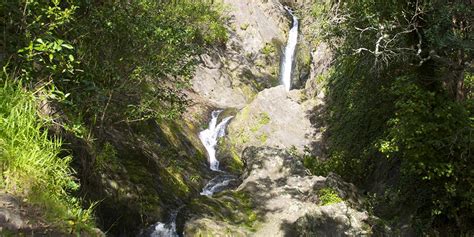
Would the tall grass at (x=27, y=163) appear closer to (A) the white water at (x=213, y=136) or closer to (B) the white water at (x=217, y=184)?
(B) the white water at (x=217, y=184)

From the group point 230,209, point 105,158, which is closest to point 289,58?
point 230,209

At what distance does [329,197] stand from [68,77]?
22.5 ft

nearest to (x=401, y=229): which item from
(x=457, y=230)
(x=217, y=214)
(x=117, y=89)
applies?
(x=457, y=230)

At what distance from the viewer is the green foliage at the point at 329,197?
959cm

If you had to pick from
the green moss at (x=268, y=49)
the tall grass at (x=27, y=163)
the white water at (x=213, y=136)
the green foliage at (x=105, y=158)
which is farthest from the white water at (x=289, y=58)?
the tall grass at (x=27, y=163)

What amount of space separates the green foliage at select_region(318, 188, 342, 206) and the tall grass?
21.8 ft

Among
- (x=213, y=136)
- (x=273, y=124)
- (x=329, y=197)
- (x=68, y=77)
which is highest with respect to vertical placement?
(x=68, y=77)

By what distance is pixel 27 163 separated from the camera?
399 cm

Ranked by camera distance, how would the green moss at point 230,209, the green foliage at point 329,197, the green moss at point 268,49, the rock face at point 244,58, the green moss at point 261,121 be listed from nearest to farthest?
the green moss at point 230,209 < the green foliage at point 329,197 < the green moss at point 261,121 < the rock face at point 244,58 < the green moss at point 268,49

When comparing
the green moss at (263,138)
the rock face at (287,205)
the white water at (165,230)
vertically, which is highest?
the rock face at (287,205)

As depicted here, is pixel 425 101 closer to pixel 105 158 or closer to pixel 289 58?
pixel 105 158

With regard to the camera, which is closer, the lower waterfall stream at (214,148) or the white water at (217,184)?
the lower waterfall stream at (214,148)

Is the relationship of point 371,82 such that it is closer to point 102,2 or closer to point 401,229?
point 401,229

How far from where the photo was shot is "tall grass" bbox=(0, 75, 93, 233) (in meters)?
3.84
